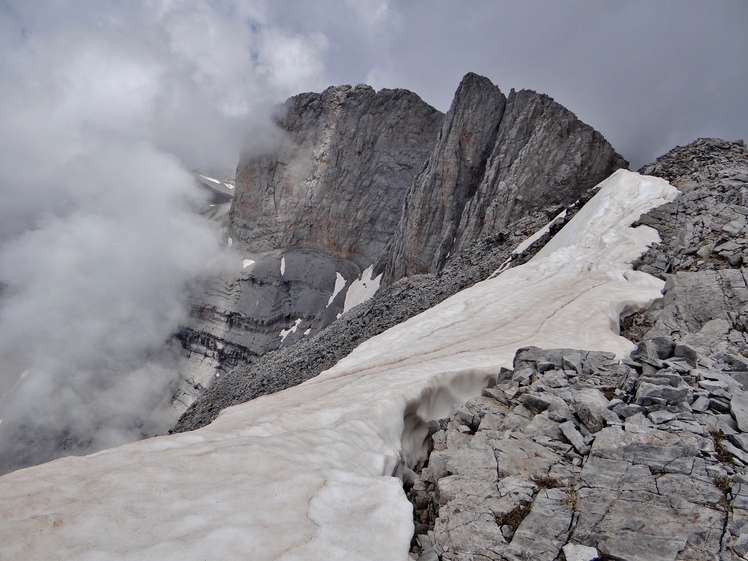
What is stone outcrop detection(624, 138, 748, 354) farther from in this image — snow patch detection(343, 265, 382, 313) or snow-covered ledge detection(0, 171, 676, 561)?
snow patch detection(343, 265, 382, 313)

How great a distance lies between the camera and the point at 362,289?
66.1 m

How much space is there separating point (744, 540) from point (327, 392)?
23.1 feet

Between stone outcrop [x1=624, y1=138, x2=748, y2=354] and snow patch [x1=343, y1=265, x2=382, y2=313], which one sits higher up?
snow patch [x1=343, y1=265, x2=382, y2=313]

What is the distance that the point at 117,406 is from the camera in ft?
259

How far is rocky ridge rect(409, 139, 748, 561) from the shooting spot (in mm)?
4039

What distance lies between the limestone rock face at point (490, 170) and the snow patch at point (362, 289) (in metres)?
5.54

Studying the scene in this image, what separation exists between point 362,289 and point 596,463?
61383mm

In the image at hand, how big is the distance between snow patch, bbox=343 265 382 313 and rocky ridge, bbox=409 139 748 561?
5506 centimetres

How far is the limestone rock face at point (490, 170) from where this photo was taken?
4203 centimetres

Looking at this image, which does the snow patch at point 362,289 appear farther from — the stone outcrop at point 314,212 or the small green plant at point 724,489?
the small green plant at point 724,489

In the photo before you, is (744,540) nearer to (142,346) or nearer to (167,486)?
(167,486)

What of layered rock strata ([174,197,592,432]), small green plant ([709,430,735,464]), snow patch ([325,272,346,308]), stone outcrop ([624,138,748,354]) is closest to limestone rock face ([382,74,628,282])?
layered rock strata ([174,197,592,432])

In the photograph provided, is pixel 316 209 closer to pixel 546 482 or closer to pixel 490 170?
pixel 490 170

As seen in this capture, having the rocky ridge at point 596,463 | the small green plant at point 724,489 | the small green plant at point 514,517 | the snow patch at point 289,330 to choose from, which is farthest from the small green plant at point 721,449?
the snow patch at point 289,330
